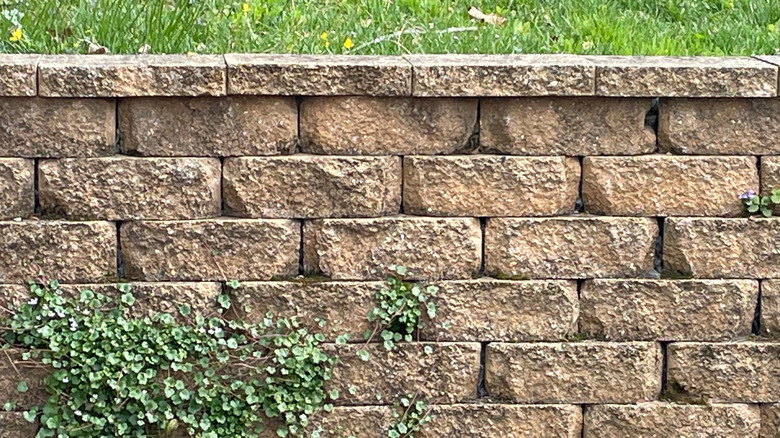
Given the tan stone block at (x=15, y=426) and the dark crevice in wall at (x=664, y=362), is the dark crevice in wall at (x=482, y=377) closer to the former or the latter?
the dark crevice in wall at (x=664, y=362)

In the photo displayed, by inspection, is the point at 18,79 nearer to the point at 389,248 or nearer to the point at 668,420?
the point at 389,248

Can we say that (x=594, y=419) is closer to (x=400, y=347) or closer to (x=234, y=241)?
(x=400, y=347)

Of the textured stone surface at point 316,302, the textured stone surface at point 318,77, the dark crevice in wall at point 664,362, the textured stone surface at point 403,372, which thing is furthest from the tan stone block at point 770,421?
the textured stone surface at point 318,77

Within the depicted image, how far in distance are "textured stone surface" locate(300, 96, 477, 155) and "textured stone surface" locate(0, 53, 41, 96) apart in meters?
0.87

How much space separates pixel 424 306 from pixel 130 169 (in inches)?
43.0

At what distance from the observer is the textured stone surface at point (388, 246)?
3672mm

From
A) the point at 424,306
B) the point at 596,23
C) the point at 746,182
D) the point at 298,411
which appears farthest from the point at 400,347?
the point at 596,23

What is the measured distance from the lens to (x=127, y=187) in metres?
3.59

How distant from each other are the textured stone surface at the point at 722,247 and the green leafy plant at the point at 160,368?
4.11 feet

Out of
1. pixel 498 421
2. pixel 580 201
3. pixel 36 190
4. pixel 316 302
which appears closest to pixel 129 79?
pixel 36 190

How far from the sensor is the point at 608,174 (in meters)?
3.70

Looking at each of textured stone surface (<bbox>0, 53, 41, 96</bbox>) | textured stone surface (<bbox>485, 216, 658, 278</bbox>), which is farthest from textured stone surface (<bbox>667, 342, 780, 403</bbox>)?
textured stone surface (<bbox>0, 53, 41, 96</bbox>)

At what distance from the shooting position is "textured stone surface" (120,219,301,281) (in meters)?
3.63

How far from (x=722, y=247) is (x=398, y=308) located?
Answer: 114cm
